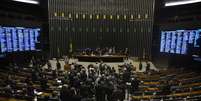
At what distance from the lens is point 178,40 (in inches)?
722

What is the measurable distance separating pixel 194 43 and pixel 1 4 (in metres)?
13.5

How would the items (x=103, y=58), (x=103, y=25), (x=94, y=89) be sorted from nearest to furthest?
(x=94, y=89), (x=103, y=58), (x=103, y=25)

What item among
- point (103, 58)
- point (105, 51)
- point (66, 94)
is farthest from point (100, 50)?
point (66, 94)

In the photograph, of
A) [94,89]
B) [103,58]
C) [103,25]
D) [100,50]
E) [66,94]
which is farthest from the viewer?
[103,25]

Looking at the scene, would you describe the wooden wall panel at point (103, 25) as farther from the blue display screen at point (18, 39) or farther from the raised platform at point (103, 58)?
the blue display screen at point (18, 39)

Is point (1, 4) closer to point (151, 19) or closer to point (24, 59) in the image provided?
point (24, 59)

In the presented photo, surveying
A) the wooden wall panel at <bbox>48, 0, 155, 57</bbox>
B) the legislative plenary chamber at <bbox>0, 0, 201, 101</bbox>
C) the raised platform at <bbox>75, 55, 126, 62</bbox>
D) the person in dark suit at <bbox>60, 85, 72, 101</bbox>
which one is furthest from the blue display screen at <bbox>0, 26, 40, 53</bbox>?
the person in dark suit at <bbox>60, 85, 72, 101</bbox>

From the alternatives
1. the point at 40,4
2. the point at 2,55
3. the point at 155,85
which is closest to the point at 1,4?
the point at 2,55

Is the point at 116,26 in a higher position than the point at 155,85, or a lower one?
higher

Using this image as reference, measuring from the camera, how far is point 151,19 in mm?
25234

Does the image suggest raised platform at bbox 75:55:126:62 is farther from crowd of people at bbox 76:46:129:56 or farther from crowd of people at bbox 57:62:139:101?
crowd of people at bbox 57:62:139:101

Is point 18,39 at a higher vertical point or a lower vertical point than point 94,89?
higher

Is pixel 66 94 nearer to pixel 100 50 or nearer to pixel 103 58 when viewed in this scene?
pixel 103 58

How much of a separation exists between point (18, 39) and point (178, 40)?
39.3 feet
